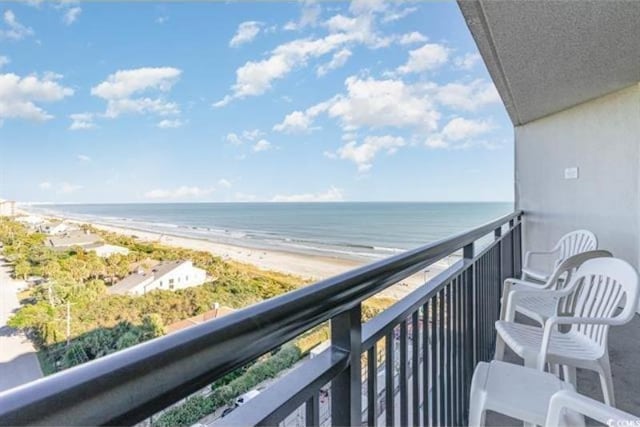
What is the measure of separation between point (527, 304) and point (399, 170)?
25.8 m

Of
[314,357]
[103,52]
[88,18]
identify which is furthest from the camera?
[103,52]

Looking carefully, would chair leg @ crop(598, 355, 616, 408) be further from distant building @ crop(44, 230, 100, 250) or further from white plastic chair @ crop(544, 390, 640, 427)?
distant building @ crop(44, 230, 100, 250)

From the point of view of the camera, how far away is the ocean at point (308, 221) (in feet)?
64.8

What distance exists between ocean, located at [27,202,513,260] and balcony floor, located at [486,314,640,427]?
11.8 metres

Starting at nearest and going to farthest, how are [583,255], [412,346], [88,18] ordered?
[412,346] → [583,255] → [88,18]

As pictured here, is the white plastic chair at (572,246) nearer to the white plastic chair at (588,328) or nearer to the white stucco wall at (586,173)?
the white stucco wall at (586,173)

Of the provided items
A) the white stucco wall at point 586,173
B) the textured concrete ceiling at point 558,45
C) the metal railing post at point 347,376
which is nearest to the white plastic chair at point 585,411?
the metal railing post at point 347,376

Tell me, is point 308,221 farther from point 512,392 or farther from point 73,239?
point 512,392

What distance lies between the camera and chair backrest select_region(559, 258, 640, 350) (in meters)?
1.43

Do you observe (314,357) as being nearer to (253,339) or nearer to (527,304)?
(253,339)

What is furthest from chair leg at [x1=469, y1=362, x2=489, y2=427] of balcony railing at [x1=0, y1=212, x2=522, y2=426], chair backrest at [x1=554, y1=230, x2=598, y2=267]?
chair backrest at [x1=554, y1=230, x2=598, y2=267]

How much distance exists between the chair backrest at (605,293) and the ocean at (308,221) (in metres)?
12.7

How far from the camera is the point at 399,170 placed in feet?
89.4

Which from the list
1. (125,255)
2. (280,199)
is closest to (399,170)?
(280,199)
